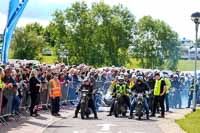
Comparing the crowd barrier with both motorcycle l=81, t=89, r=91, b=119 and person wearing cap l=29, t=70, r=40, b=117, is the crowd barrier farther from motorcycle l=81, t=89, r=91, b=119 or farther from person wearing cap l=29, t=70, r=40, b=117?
motorcycle l=81, t=89, r=91, b=119

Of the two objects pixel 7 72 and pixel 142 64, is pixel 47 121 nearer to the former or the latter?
pixel 7 72

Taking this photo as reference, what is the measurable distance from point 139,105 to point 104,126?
14.3 ft

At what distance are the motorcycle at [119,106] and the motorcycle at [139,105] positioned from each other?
0.85 m

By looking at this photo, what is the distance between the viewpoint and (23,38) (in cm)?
10388

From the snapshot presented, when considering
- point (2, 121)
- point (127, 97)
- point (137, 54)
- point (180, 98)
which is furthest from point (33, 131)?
point (137, 54)

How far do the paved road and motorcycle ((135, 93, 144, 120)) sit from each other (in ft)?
2.07

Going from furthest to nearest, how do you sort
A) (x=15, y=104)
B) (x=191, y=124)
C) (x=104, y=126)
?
(x=191, y=124)
(x=15, y=104)
(x=104, y=126)

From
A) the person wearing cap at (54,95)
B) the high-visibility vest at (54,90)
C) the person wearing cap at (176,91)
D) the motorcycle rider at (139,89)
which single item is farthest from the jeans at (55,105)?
the person wearing cap at (176,91)

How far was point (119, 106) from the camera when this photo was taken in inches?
1021

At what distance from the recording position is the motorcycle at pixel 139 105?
25.0 metres

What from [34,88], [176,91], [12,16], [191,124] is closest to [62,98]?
[34,88]

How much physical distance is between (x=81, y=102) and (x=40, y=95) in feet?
7.02

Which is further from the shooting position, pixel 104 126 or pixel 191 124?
pixel 191 124

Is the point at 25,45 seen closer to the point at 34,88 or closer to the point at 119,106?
the point at 119,106
